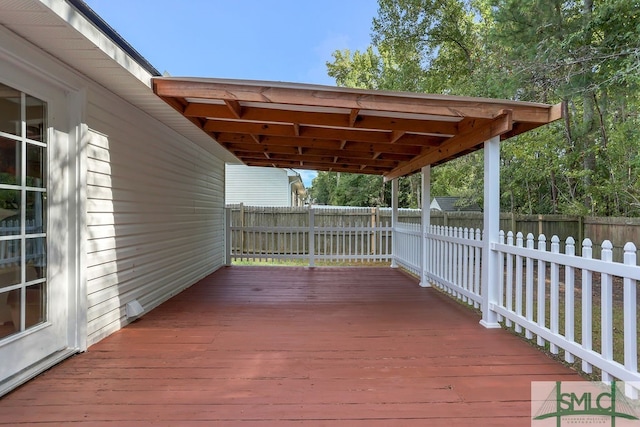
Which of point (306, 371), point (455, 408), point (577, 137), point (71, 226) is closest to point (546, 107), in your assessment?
point (455, 408)

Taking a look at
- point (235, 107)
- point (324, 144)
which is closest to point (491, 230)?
point (324, 144)

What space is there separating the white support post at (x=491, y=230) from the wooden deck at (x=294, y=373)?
0.71 feet

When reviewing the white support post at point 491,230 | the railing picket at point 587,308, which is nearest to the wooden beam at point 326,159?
the white support post at point 491,230

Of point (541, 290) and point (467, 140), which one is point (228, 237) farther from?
point (541, 290)

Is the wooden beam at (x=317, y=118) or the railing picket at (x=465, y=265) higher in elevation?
the wooden beam at (x=317, y=118)

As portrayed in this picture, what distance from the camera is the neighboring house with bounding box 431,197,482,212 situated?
12406mm

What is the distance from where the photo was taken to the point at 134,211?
3.60 m

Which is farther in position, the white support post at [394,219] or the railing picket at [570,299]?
the white support post at [394,219]

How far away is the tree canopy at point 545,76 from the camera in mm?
6285

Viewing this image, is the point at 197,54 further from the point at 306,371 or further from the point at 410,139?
the point at 306,371

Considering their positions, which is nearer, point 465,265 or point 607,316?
point 607,316

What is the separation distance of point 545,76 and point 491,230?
567cm

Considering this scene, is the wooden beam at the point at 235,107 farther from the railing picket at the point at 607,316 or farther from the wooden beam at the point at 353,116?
the railing picket at the point at 607,316

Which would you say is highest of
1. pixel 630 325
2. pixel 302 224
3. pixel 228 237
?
pixel 302 224
